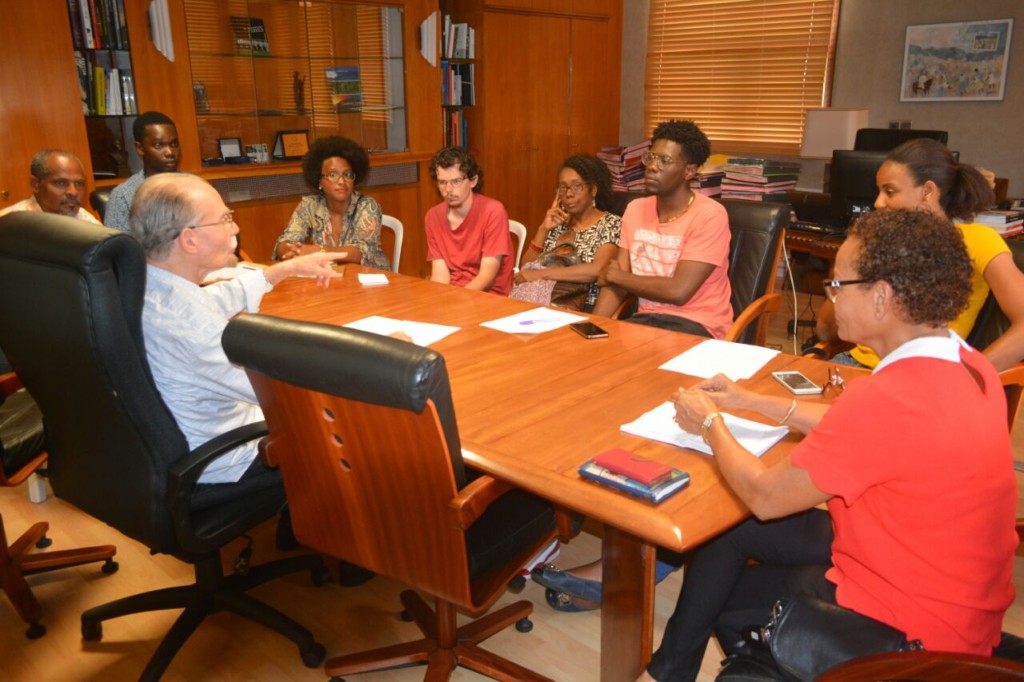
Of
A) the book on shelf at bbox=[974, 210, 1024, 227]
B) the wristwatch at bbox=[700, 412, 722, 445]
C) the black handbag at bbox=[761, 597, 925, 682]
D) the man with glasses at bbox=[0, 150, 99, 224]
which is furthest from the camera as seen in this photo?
the book on shelf at bbox=[974, 210, 1024, 227]

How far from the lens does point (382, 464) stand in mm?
1446

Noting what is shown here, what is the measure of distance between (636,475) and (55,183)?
9.09ft

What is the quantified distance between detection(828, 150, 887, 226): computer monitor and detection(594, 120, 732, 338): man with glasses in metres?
1.30

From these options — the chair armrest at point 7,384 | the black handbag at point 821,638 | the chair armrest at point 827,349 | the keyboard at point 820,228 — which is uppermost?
the keyboard at point 820,228

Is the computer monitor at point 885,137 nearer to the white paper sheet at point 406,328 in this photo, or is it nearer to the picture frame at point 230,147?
the white paper sheet at point 406,328

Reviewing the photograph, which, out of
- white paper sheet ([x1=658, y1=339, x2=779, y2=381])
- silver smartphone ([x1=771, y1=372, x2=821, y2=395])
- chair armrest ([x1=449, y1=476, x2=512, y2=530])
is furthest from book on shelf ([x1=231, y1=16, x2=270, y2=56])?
chair armrest ([x1=449, y1=476, x2=512, y2=530])

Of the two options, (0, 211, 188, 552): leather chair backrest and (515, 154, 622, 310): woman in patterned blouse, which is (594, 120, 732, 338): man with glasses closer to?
(515, 154, 622, 310): woman in patterned blouse

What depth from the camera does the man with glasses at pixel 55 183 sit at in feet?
10.3

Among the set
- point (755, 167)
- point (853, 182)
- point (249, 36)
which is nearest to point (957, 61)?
point (755, 167)

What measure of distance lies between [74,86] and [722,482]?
3.79 meters

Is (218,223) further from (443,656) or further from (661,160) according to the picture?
(661,160)

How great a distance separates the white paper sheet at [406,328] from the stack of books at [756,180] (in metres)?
2.75

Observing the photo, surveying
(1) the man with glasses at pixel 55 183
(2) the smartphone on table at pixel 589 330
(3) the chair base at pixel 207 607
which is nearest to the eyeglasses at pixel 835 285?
(2) the smartphone on table at pixel 589 330

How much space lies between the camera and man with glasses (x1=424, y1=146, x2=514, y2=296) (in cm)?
329
